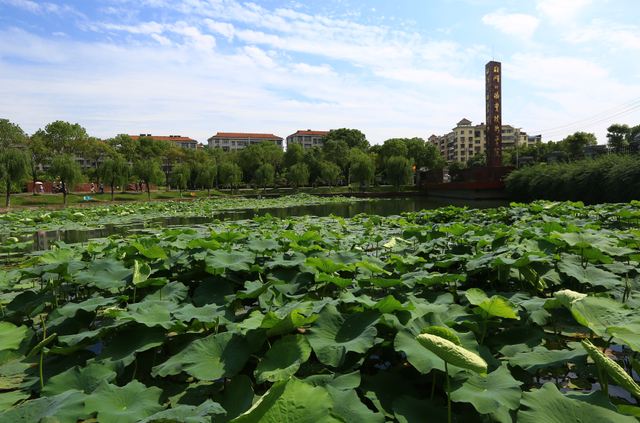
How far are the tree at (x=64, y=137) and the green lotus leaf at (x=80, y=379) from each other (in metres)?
36.1

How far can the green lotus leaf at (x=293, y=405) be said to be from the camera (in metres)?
0.75

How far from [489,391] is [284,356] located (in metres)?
0.68

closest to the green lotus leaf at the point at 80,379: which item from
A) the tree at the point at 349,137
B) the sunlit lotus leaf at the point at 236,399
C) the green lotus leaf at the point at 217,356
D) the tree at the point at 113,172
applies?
the green lotus leaf at the point at 217,356

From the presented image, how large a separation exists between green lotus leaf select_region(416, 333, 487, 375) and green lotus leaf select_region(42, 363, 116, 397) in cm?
116

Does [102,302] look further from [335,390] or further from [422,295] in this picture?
[422,295]

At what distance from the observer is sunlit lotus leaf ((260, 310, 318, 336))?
130cm

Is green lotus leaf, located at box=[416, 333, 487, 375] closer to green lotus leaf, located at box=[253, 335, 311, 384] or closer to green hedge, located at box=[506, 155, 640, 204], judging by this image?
green lotus leaf, located at box=[253, 335, 311, 384]

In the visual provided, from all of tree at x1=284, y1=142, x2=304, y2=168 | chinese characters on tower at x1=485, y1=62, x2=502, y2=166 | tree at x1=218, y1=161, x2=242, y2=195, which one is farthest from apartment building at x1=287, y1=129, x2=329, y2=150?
chinese characters on tower at x1=485, y1=62, x2=502, y2=166

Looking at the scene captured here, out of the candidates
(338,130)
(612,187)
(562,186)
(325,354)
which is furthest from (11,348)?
(338,130)

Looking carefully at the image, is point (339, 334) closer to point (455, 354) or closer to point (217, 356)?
point (217, 356)

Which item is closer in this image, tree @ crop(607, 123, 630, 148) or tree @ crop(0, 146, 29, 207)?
tree @ crop(0, 146, 29, 207)

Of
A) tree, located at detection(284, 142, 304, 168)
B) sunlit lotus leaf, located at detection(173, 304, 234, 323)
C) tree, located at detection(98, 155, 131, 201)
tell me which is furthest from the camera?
tree, located at detection(284, 142, 304, 168)

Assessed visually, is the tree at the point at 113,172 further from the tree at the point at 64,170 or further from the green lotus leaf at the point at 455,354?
the green lotus leaf at the point at 455,354

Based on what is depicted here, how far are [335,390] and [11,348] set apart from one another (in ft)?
4.88
